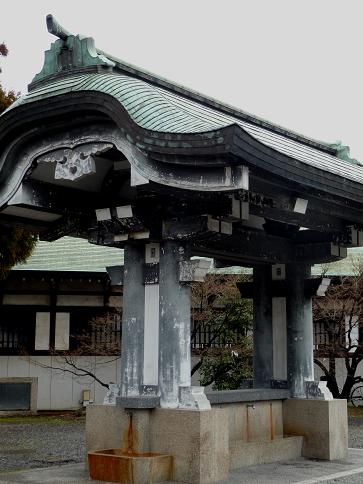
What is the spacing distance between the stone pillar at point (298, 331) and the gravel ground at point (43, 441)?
3.04 meters

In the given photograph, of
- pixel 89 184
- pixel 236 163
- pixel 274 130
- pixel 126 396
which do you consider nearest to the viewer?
pixel 236 163

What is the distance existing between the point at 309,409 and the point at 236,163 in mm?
5212

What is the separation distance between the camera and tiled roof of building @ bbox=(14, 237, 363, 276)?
2017 centimetres

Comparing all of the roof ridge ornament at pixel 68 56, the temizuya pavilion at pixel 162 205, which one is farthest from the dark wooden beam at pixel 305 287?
the roof ridge ornament at pixel 68 56

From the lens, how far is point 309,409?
36.6 ft

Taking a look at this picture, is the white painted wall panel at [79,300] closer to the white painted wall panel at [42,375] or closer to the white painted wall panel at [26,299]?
the white painted wall panel at [26,299]

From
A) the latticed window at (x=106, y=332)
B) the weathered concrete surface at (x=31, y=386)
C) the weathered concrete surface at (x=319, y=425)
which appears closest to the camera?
the weathered concrete surface at (x=319, y=425)

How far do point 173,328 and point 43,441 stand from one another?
22.2ft

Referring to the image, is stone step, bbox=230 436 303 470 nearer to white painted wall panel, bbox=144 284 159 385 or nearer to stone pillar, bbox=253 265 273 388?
stone pillar, bbox=253 265 273 388

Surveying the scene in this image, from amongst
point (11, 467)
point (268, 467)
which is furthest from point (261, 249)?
point (11, 467)

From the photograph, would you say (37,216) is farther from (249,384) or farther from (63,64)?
(249,384)

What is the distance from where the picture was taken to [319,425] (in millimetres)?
11000

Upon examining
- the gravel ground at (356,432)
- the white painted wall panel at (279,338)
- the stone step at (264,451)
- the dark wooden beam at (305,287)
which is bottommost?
the gravel ground at (356,432)

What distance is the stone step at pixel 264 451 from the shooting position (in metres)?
9.88
